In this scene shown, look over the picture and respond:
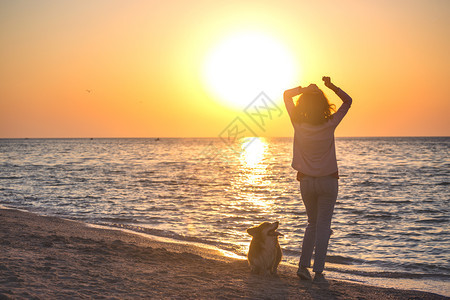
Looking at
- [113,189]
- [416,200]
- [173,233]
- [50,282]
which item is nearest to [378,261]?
[173,233]

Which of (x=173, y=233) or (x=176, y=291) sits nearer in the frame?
(x=176, y=291)

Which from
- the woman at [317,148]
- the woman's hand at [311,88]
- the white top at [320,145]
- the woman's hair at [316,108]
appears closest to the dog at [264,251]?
the woman at [317,148]

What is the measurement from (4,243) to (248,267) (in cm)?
350

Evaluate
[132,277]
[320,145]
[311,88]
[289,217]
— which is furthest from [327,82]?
[289,217]

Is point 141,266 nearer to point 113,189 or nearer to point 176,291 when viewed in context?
point 176,291

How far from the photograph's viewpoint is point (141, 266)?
5.82m

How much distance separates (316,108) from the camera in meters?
5.17

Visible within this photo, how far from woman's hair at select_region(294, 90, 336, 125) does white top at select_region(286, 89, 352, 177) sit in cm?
6

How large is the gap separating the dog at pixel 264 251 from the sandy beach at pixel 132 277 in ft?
0.55

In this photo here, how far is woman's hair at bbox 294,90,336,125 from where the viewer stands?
5.16 m

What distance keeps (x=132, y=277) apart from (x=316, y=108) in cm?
281

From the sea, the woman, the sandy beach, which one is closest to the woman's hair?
the woman

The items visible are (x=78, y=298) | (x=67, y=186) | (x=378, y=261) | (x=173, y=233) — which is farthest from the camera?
(x=67, y=186)

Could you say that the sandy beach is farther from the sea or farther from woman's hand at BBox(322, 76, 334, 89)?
woman's hand at BBox(322, 76, 334, 89)
